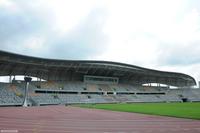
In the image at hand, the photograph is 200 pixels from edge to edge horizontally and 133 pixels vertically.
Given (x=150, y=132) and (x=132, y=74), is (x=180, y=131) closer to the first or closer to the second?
(x=150, y=132)

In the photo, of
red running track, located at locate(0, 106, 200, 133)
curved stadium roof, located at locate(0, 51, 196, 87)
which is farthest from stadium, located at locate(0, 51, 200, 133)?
red running track, located at locate(0, 106, 200, 133)

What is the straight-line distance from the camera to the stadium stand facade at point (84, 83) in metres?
65.4

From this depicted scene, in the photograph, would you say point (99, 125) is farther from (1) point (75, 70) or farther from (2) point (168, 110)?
(1) point (75, 70)

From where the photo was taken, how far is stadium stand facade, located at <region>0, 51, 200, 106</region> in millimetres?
65375

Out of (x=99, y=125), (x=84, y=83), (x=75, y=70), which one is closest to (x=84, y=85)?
(x=84, y=83)

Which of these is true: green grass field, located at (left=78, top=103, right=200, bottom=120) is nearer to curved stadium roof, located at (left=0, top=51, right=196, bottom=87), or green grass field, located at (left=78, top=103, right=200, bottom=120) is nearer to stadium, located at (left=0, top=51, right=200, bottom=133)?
stadium, located at (left=0, top=51, right=200, bottom=133)

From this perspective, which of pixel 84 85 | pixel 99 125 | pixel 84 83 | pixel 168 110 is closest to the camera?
pixel 99 125

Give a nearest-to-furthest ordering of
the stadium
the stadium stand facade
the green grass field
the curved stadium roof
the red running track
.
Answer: the red running track, the green grass field, the stadium, the curved stadium roof, the stadium stand facade

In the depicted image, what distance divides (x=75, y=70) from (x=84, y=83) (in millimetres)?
6939

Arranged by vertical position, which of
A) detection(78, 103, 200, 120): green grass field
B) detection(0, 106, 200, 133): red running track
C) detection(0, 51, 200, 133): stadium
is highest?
detection(0, 51, 200, 133): stadium

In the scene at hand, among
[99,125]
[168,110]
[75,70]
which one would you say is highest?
[75,70]

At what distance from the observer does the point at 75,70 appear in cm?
7856

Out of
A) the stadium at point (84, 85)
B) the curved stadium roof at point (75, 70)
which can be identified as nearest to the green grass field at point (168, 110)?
the stadium at point (84, 85)

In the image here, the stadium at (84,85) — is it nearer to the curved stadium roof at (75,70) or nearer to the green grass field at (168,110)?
the curved stadium roof at (75,70)
